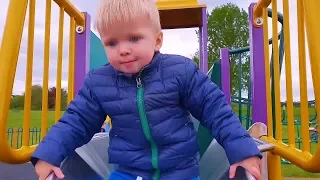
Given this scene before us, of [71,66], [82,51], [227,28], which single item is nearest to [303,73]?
[71,66]

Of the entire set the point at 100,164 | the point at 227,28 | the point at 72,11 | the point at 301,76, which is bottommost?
the point at 100,164

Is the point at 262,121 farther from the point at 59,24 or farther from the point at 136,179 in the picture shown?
the point at 59,24

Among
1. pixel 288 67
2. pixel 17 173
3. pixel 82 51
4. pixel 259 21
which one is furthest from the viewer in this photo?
pixel 17 173

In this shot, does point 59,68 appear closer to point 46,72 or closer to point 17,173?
point 46,72

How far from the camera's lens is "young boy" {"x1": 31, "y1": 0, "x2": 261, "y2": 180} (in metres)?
1.07

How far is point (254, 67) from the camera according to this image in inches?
63.8

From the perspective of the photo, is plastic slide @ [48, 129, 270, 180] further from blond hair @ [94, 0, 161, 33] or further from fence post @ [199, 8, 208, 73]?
fence post @ [199, 8, 208, 73]

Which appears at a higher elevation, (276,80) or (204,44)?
(204,44)

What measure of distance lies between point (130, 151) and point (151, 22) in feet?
1.31

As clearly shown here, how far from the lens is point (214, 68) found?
6.75 feet

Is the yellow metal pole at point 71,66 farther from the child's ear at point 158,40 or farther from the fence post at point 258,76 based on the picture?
the fence post at point 258,76

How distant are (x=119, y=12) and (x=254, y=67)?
781 mm

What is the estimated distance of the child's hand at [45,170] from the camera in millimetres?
1000

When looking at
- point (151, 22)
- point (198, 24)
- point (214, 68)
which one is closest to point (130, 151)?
point (151, 22)
